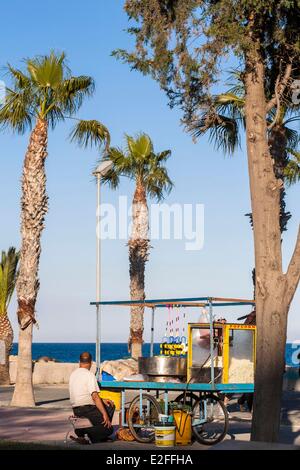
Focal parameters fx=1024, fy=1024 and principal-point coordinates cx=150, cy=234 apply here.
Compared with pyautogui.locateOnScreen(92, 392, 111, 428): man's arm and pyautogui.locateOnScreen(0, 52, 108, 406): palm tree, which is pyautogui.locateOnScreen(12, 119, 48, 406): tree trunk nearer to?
pyautogui.locateOnScreen(0, 52, 108, 406): palm tree

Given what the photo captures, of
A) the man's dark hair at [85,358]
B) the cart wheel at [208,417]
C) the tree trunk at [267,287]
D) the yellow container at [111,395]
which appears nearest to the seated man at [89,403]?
the man's dark hair at [85,358]

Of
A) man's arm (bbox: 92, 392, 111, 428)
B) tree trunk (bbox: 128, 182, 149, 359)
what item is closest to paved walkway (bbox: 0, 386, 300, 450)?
man's arm (bbox: 92, 392, 111, 428)

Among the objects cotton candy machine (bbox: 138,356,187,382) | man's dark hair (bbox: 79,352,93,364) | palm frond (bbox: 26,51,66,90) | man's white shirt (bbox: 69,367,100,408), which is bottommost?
man's white shirt (bbox: 69,367,100,408)

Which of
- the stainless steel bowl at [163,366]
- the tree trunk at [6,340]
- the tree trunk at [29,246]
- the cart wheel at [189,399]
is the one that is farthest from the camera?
the tree trunk at [6,340]

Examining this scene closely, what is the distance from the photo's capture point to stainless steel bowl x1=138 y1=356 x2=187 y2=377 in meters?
18.2

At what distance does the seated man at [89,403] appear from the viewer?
17.2m

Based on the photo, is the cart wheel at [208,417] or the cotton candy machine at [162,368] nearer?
the cart wheel at [208,417]

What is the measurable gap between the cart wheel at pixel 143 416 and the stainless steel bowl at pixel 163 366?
46 centimetres

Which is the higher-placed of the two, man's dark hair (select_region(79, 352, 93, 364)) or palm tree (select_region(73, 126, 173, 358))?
palm tree (select_region(73, 126, 173, 358))

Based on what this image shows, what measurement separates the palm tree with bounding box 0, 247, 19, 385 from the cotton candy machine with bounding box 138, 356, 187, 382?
61.8 ft

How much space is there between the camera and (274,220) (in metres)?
17.4

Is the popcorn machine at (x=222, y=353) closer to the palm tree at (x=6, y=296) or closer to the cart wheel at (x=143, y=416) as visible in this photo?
the cart wheel at (x=143, y=416)

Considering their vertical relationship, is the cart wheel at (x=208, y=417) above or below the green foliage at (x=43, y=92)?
below
